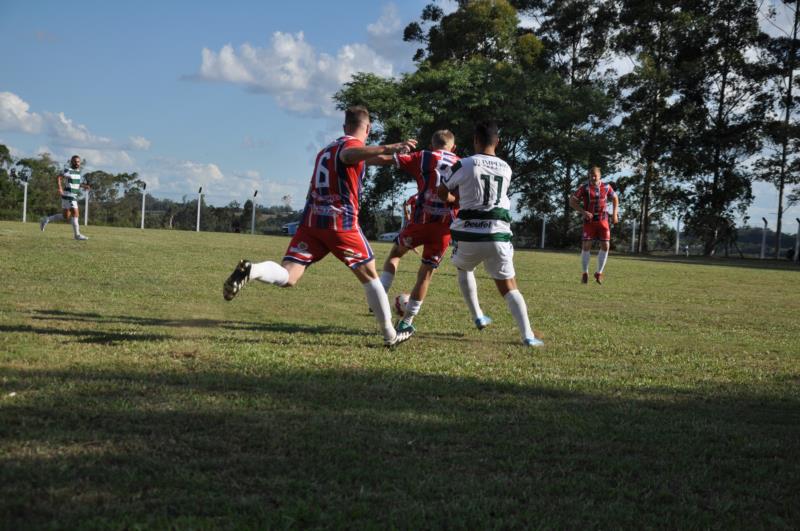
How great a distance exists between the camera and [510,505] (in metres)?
2.82

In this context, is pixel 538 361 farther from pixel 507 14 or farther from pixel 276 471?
pixel 507 14

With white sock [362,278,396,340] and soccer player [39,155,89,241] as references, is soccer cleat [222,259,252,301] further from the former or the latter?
soccer player [39,155,89,241]

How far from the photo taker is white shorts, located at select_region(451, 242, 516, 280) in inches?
260

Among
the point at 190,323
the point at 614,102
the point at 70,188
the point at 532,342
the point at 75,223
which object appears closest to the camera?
the point at 532,342

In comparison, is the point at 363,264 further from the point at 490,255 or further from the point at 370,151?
the point at 490,255

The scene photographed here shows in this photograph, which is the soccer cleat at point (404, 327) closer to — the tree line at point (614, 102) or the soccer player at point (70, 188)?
the soccer player at point (70, 188)

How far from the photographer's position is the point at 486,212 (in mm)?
6535

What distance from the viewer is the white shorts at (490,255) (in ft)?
21.7

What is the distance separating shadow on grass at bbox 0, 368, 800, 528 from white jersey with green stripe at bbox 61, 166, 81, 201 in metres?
16.4

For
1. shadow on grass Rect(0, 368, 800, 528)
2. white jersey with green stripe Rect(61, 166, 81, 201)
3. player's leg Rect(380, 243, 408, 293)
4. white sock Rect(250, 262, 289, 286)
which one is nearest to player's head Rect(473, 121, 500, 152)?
player's leg Rect(380, 243, 408, 293)

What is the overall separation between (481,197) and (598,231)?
32.4 feet

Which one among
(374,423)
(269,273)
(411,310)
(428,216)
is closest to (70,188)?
(428,216)

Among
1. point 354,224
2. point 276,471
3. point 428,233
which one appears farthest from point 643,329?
point 276,471

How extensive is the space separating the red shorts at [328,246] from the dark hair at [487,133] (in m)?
1.42
